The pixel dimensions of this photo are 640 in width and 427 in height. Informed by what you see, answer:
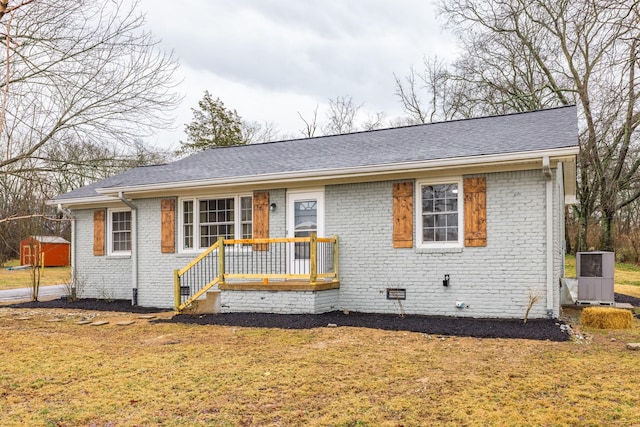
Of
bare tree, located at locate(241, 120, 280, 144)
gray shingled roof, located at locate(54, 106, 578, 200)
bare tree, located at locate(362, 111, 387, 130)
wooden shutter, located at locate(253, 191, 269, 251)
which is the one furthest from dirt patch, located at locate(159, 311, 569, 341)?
bare tree, located at locate(241, 120, 280, 144)

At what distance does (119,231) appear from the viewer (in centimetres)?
1468

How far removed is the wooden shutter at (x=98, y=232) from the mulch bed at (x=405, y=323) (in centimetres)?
487

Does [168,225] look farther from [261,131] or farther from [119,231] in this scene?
[261,131]

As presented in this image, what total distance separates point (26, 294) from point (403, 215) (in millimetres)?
13548

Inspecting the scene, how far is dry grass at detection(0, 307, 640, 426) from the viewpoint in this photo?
188 inches

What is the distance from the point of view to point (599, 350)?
23.2 feet

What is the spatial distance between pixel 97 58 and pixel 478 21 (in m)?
20.5

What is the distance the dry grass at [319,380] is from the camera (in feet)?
15.7

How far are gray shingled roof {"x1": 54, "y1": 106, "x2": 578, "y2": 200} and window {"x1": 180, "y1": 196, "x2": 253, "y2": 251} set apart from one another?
26.8 inches

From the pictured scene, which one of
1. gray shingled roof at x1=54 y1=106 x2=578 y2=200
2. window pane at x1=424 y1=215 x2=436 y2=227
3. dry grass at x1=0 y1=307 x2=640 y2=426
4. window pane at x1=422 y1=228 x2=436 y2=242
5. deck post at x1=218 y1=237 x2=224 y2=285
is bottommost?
dry grass at x1=0 y1=307 x2=640 y2=426

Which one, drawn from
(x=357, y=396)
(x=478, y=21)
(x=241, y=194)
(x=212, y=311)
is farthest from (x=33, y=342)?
(x=478, y=21)

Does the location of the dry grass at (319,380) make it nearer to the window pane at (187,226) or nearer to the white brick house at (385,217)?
the white brick house at (385,217)

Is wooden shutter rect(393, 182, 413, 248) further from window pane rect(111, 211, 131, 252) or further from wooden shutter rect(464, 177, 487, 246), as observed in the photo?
window pane rect(111, 211, 131, 252)

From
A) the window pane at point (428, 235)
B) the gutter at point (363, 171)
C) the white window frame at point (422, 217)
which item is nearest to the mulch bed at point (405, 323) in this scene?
the white window frame at point (422, 217)
